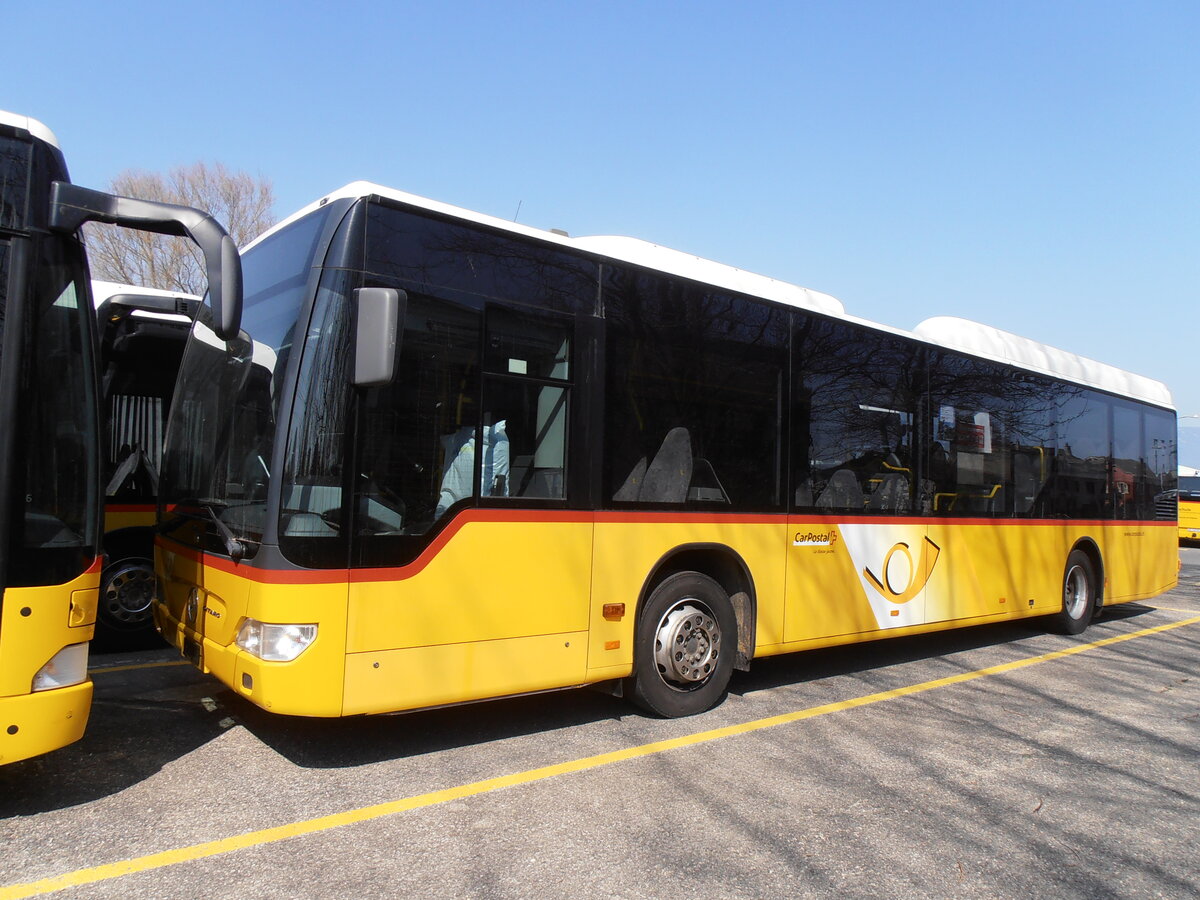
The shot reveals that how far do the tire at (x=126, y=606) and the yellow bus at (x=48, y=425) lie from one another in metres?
4.00

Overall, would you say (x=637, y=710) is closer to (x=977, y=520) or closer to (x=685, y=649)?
(x=685, y=649)

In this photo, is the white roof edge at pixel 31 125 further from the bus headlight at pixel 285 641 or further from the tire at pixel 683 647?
the tire at pixel 683 647

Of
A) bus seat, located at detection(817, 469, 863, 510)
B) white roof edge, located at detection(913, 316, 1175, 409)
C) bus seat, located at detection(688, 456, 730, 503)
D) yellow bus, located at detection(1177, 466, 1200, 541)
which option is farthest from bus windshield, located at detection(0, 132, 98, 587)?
yellow bus, located at detection(1177, 466, 1200, 541)

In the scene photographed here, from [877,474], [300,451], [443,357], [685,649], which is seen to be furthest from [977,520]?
[300,451]

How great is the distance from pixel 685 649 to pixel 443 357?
2.53 meters

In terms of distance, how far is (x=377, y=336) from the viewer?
4.05m

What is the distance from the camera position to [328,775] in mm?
4379

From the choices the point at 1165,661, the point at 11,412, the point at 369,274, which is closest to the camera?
the point at 11,412

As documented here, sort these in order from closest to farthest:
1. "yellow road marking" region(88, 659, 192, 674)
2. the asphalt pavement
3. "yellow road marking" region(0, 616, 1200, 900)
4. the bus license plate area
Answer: "yellow road marking" region(0, 616, 1200, 900) < the asphalt pavement < the bus license plate area < "yellow road marking" region(88, 659, 192, 674)

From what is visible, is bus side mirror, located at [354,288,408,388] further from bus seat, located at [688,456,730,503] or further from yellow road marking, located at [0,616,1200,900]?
bus seat, located at [688,456,730,503]

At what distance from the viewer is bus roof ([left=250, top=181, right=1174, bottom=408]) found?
4.66 m

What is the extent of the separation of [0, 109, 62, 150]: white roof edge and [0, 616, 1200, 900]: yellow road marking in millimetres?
3002

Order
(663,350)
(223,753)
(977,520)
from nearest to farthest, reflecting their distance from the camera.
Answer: (223,753) → (663,350) → (977,520)

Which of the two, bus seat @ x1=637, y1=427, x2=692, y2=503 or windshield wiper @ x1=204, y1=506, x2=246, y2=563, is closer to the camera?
windshield wiper @ x1=204, y1=506, x2=246, y2=563
